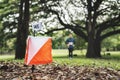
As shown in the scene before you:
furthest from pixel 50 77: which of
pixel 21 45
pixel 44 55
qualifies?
pixel 21 45

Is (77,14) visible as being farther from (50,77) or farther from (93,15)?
(50,77)

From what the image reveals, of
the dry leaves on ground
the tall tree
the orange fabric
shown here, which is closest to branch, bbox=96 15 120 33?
the tall tree

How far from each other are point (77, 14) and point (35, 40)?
27483 mm

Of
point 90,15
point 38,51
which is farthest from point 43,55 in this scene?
point 90,15

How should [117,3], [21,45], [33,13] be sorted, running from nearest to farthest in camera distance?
[21,45] < [117,3] < [33,13]

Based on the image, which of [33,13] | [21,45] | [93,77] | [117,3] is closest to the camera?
[93,77]

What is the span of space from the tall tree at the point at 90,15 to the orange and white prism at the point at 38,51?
20858 millimetres

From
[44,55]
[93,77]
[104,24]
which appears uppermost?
→ [104,24]

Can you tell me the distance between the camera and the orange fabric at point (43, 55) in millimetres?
11633

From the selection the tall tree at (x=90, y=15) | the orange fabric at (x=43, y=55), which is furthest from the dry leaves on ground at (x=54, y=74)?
the tall tree at (x=90, y=15)

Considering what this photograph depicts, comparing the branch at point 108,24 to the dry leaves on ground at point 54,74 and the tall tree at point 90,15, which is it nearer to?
the tall tree at point 90,15

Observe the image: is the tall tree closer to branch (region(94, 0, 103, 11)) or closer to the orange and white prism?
branch (region(94, 0, 103, 11))

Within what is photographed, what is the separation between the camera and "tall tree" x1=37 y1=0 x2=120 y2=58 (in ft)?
109

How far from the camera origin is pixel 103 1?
34594 mm
